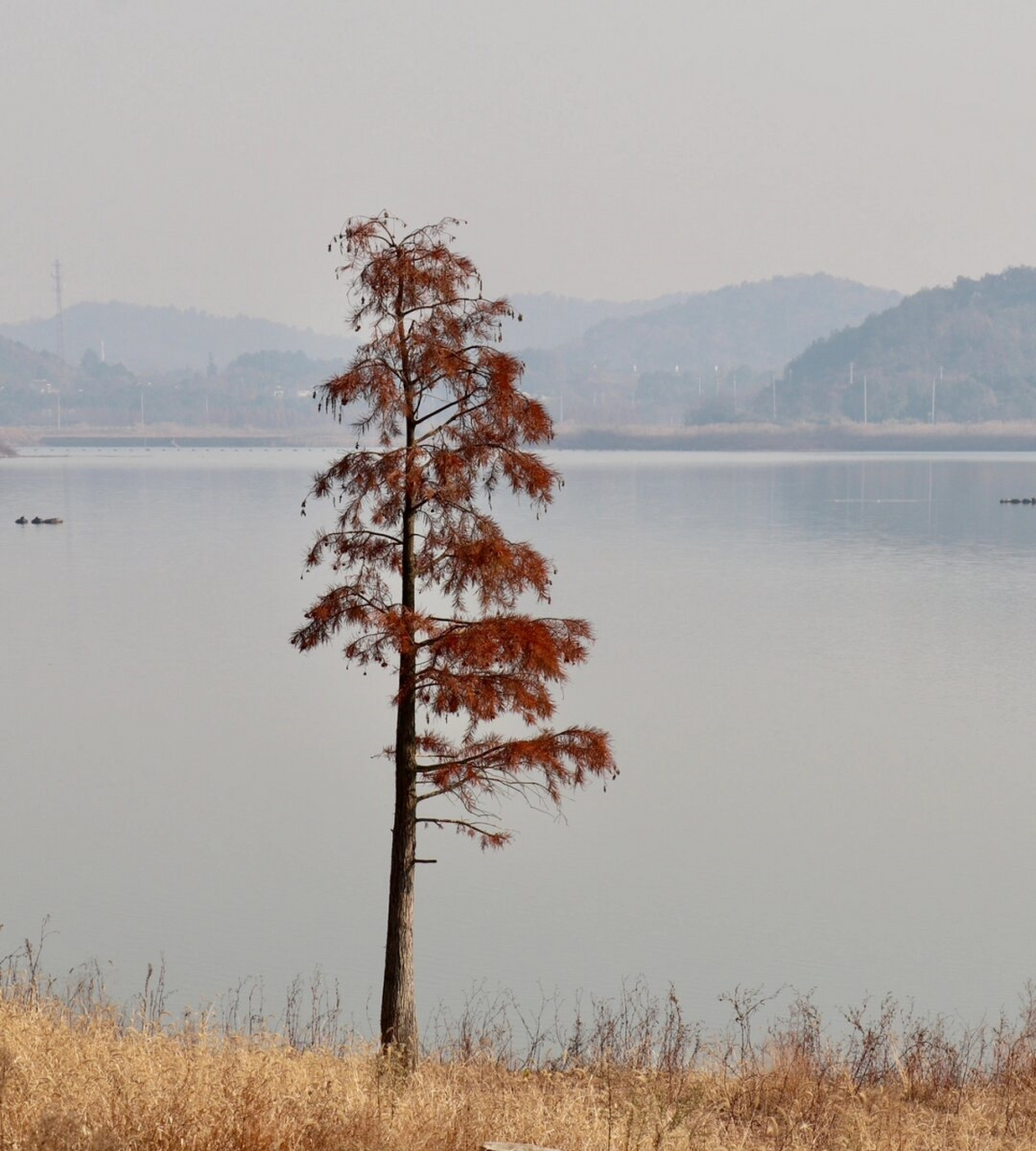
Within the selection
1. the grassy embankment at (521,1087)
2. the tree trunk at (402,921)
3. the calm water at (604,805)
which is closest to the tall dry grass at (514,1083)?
the grassy embankment at (521,1087)

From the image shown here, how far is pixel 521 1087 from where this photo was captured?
8461 mm

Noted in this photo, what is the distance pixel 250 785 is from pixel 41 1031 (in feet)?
31.1

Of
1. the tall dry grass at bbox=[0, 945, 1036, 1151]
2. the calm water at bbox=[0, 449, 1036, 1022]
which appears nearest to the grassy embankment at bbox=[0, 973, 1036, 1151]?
the tall dry grass at bbox=[0, 945, 1036, 1151]

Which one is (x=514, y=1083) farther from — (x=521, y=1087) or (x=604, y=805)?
(x=604, y=805)

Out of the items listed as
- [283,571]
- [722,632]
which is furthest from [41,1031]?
[283,571]

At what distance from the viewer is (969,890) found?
44.5ft

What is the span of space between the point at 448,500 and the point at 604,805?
8.35m

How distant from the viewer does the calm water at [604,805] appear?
1220 centimetres

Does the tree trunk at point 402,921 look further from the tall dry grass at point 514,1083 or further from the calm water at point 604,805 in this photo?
the calm water at point 604,805

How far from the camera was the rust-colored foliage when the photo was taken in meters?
8.83

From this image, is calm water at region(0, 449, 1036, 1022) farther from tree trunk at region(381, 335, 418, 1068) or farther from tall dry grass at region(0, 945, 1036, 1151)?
tree trunk at region(381, 335, 418, 1068)

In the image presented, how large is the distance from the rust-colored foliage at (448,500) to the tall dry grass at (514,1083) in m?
1.75

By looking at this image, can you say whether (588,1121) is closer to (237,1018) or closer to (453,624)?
(453,624)

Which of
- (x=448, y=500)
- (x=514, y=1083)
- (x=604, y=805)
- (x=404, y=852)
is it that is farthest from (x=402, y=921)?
(x=604, y=805)
